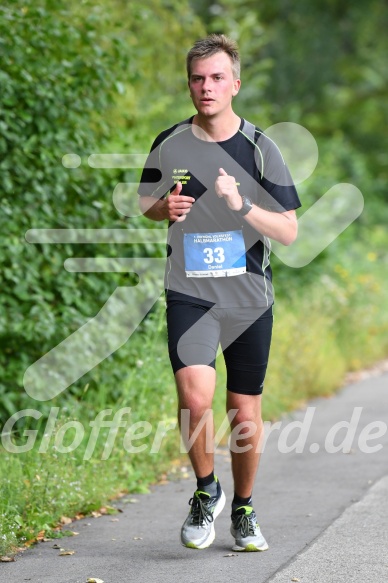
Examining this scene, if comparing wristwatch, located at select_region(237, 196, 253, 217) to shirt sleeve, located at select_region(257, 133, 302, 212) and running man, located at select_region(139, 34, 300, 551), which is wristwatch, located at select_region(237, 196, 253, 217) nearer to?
running man, located at select_region(139, 34, 300, 551)

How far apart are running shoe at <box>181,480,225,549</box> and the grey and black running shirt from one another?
91 cm

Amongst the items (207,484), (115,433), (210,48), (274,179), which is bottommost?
(115,433)

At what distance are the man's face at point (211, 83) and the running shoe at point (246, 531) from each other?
72.6 inches

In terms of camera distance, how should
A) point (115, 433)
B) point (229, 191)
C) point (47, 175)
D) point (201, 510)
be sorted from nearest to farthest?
point (229, 191) → point (201, 510) → point (115, 433) → point (47, 175)

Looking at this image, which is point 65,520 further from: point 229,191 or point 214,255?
point 229,191

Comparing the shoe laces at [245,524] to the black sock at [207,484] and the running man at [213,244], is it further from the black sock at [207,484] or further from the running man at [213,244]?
the black sock at [207,484]

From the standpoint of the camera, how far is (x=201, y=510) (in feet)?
17.4

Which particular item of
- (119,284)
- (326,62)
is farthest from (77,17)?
(326,62)

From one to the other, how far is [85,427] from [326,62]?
21686mm

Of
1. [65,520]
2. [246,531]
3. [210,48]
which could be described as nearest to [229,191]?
[210,48]

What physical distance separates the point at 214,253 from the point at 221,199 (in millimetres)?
244

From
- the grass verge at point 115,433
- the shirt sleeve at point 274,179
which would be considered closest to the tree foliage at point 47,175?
the grass verge at point 115,433

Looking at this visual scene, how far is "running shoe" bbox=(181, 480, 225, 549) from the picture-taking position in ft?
17.5

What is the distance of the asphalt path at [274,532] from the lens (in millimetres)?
4996
